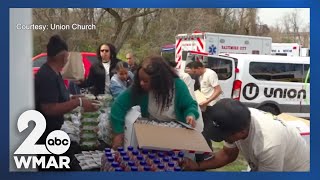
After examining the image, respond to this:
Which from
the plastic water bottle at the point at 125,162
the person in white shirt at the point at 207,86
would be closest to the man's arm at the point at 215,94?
the person in white shirt at the point at 207,86

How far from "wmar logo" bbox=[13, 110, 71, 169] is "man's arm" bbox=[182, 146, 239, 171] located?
0.92 metres

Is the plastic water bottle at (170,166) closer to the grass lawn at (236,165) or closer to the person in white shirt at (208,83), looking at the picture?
the grass lawn at (236,165)

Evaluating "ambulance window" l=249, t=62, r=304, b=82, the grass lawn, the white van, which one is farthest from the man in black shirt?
"ambulance window" l=249, t=62, r=304, b=82

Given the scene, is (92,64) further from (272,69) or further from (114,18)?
(272,69)

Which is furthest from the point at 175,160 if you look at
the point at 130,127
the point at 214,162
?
the point at 130,127

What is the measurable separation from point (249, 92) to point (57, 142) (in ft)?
4.94

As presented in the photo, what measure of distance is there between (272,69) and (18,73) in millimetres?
→ 1939

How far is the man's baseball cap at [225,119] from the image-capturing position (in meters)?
4.75

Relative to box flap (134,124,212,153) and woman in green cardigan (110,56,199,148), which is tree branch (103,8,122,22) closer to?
woman in green cardigan (110,56,199,148)

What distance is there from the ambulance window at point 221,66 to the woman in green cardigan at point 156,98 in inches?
10.4

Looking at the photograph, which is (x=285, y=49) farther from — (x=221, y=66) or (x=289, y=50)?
(x=221, y=66)

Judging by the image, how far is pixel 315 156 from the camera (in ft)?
15.8

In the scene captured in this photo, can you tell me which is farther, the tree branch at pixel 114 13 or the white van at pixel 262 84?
the white van at pixel 262 84

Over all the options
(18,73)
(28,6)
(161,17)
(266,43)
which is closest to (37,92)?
(18,73)
